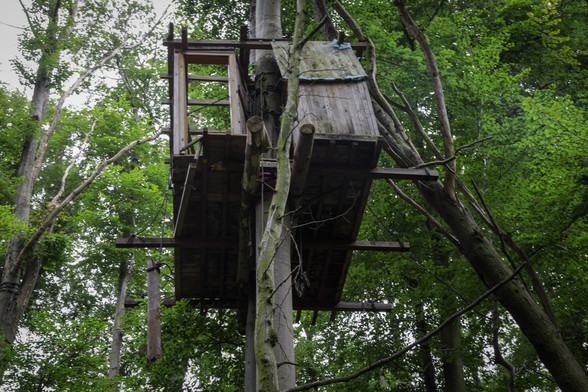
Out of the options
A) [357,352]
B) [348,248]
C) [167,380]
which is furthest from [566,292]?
[167,380]

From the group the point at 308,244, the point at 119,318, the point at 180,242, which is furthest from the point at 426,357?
the point at 119,318

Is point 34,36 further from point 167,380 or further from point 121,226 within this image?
point 167,380

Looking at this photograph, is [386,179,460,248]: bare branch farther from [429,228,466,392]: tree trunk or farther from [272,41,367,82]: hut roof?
[429,228,466,392]: tree trunk

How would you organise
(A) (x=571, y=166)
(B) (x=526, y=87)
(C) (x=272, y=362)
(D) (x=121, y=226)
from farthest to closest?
(D) (x=121, y=226)
(B) (x=526, y=87)
(A) (x=571, y=166)
(C) (x=272, y=362)

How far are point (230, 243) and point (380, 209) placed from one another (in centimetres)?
586

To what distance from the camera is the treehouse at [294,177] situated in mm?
7258

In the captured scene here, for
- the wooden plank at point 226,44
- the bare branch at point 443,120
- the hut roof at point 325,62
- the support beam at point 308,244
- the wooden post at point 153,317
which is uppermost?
the wooden plank at point 226,44

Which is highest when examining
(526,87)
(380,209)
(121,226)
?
(526,87)

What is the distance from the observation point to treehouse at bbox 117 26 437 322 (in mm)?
7258

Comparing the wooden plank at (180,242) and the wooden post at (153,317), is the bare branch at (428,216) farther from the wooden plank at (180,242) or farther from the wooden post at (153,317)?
the wooden post at (153,317)

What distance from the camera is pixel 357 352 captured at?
518 inches

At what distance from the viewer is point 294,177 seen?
22.6ft

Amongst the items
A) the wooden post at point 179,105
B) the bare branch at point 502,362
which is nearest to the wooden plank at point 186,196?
the wooden post at point 179,105

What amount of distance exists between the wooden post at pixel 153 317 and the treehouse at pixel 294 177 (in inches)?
59.4
